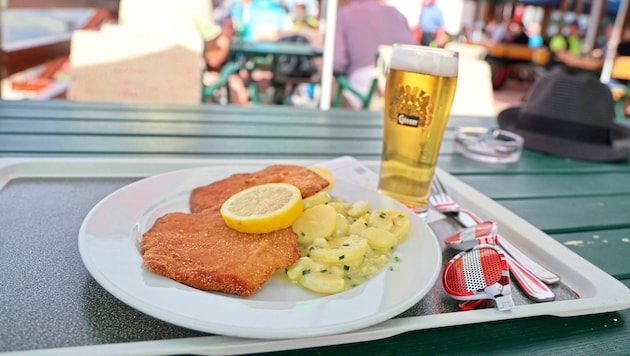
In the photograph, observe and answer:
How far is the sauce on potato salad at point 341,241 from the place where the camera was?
0.59 metres

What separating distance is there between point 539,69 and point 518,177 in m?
10.5

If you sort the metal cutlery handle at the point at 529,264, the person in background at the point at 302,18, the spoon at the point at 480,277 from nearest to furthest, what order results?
the spoon at the point at 480,277, the metal cutlery handle at the point at 529,264, the person in background at the point at 302,18

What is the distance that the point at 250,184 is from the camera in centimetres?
80

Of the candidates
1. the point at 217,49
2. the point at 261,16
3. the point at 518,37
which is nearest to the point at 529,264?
the point at 217,49

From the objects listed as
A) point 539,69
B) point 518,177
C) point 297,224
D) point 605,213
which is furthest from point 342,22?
point 539,69

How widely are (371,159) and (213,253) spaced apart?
74cm

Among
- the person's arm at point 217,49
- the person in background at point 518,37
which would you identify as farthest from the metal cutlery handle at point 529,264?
the person in background at point 518,37

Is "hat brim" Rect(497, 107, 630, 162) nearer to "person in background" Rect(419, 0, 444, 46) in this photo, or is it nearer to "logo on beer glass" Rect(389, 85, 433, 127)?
"logo on beer glass" Rect(389, 85, 433, 127)

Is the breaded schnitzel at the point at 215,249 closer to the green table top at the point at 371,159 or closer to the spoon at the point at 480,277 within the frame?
the green table top at the point at 371,159

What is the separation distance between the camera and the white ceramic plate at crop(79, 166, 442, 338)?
1.52ft

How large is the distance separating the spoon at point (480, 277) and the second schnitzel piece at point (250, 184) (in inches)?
9.3

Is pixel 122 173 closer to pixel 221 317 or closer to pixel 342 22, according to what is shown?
pixel 221 317

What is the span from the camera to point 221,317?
0.47 m

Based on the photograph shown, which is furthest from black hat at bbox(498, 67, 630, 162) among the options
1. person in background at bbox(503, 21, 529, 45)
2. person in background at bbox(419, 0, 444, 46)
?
person in background at bbox(503, 21, 529, 45)
